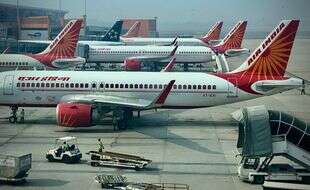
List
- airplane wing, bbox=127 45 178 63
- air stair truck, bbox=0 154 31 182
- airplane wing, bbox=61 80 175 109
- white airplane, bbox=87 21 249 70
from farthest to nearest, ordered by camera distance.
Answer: white airplane, bbox=87 21 249 70 → airplane wing, bbox=127 45 178 63 → airplane wing, bbox=61 80 175 109 → air stair truck, bbox=0 154 31 182

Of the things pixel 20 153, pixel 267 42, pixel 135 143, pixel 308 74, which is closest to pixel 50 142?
pixel 20 153

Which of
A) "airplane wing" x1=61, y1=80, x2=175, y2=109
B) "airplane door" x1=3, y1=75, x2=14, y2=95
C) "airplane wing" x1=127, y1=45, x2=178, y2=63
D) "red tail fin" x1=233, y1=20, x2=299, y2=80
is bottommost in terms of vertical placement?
"airplane wing" x1=61, y1=80, x2=175, y2=109

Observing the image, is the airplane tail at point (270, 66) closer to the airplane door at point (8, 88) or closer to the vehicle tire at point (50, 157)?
the vehicle tire at point (50, 157)

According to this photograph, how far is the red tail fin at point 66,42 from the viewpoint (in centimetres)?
7400

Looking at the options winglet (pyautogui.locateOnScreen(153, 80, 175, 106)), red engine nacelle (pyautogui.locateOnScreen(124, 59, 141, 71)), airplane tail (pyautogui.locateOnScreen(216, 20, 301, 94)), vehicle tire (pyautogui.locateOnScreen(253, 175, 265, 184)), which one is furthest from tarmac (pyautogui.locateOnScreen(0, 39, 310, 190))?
red engine nacelle (pyautogui.locateOnScreen(124, 59, 141, 71))

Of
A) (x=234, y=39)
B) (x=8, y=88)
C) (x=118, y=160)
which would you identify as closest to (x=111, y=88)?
(x=8, y=88)

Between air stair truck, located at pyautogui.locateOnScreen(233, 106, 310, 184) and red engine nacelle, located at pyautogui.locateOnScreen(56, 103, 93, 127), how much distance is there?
623 inches

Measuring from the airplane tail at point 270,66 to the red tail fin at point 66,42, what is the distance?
34.1m

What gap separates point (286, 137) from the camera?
3027 centimetres

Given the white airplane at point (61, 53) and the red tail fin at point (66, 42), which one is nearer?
the red tail fin at point (66, 42)

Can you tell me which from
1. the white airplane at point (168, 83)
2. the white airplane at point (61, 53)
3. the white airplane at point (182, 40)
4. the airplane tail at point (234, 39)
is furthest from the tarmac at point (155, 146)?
the white airplane at point (182, 40)

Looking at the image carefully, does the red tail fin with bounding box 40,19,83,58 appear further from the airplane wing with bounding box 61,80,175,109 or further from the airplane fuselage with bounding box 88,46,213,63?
the airplane wing with bounding box 61,80,175,109

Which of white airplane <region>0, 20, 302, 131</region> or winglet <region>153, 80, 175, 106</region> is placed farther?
white airplane <region>0, 20, 302, 131</region>

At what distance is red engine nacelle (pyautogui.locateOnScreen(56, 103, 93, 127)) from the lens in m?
41.8
